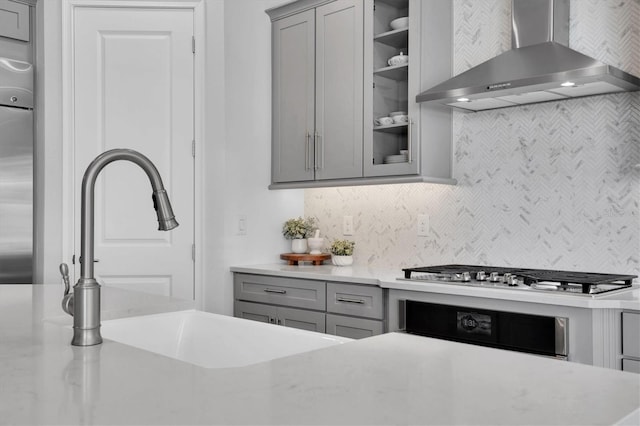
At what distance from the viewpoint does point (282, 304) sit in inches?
140

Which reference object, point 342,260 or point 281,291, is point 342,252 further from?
point 281,291

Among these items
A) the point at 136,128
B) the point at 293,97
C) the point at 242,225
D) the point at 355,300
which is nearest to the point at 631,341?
the point at 355,300

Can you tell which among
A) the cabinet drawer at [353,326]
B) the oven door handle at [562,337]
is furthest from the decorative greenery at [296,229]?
the oven door handle at [562,337]

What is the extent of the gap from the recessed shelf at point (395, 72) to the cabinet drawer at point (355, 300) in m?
1.18

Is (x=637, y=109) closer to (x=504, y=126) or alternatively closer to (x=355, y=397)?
(x=504, y=126)

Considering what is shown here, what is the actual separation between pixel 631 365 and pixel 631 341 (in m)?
0.09

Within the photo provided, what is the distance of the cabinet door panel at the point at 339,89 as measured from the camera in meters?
3.55

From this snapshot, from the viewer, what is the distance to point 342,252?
382 centimetres

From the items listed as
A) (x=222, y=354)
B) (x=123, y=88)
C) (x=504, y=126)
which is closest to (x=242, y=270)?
(x=123, y=88)

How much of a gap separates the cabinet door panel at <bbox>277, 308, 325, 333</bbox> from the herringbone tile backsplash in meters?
0.67

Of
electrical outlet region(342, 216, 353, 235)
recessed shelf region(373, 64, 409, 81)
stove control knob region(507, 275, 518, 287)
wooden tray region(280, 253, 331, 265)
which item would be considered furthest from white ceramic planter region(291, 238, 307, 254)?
stove control knob region(507, 275, 518, 287)

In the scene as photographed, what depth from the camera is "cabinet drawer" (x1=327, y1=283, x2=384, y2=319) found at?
10.0ft

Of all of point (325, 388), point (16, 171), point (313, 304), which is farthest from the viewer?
point (16, 171)

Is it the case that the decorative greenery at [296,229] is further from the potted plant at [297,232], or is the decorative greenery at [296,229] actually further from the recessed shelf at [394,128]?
the recessed shelf at [394,128]
